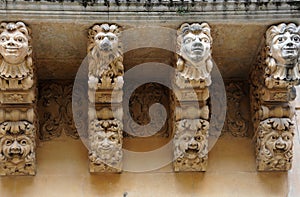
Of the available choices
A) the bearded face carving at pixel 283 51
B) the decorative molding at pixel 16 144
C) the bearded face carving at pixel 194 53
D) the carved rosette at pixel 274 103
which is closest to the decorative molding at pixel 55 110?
the decorative molding at pixel 16 144

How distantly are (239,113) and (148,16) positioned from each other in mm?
784

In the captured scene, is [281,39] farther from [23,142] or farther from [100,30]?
[23,142]

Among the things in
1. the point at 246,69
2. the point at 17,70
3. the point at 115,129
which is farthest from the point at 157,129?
the point at 17,70

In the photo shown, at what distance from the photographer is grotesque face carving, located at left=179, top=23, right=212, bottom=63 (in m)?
3.32

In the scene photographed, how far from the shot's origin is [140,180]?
366cm

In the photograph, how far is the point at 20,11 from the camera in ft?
11.0

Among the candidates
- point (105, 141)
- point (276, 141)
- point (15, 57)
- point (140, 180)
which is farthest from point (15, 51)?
point (276, 141)

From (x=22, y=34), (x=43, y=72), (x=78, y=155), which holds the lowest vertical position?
(x=78, y=155)

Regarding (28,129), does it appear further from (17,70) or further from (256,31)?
(256,31)

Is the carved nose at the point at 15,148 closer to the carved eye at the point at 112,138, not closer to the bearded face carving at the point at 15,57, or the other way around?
the bearded face carving at the point at 15,57

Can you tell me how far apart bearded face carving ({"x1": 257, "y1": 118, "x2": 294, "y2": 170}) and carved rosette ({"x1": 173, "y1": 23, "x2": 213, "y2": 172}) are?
279mm

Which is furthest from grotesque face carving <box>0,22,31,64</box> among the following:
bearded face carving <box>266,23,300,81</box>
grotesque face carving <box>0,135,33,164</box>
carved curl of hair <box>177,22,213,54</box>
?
bearded face carving <box>266,23,300,81</box>

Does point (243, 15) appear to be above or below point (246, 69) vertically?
above

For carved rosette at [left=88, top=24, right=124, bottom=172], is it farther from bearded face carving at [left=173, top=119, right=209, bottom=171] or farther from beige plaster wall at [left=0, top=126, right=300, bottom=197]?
bearded face carving at [left=173, top=119, right=209, bottom=171]
